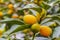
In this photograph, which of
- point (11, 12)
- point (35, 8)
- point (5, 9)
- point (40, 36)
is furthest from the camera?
point (5, 9)

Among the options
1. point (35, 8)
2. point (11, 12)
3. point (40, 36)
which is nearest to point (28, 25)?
point (40, 36)

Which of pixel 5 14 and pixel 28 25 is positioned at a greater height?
pixel 5 14

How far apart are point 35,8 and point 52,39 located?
0.78ft

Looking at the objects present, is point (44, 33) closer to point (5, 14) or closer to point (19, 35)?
point (19, 35)

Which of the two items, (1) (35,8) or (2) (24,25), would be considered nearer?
(2) (24,25)

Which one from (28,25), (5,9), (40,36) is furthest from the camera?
(5,9)

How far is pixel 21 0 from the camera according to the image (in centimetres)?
205

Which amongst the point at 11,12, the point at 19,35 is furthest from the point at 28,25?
the point at 11,12

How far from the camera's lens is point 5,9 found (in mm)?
1983

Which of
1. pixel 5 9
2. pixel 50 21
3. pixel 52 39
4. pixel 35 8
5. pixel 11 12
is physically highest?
pixel 5 9

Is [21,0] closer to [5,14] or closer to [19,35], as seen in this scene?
[5,14]

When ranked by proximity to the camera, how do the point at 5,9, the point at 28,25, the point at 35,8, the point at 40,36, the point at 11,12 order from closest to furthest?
the point at 28,25 < the point at 40,36 < the point at 35,8 < the point at 11,12 < the point at 5,9

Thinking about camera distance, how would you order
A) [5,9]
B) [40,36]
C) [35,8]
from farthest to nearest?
1. [5,9]
2. [35,8]
3. [40,36]

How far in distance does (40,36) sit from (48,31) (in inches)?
3.7
